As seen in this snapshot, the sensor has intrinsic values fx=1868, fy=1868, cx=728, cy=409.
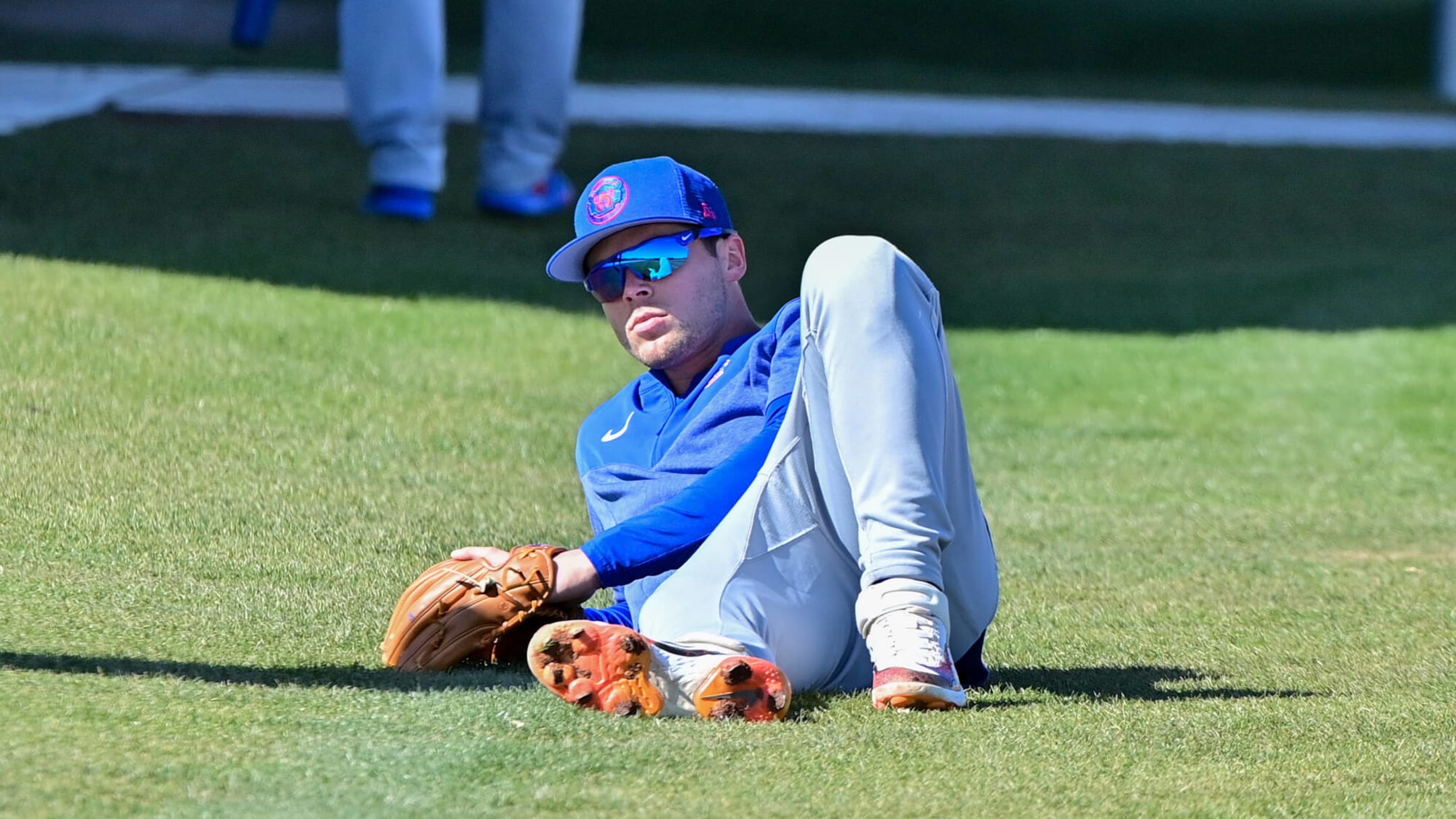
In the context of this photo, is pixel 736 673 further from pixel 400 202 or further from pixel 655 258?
pixel 400 202

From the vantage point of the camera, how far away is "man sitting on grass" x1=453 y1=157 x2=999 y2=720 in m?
2.91

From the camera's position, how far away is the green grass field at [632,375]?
2662 mm

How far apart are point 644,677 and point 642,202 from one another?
85 cm

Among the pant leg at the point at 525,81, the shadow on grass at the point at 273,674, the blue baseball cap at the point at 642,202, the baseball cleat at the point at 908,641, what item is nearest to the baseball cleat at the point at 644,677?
the baseball cleat at the point at 908,641

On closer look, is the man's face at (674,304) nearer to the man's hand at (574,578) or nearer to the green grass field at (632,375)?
the man's hand at (574,578)

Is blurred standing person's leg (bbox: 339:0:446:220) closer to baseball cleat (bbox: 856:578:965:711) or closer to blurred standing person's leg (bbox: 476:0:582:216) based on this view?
blurred standing person's leg (bbox: 476:0:582:216)

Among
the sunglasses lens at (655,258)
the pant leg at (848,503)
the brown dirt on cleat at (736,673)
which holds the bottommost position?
the brown dirt on cleat at (736,673)

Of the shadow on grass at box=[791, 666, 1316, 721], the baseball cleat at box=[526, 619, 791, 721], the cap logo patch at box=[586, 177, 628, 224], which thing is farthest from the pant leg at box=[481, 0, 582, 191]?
the baseball cleat at box=[526, 619, 791, 721]

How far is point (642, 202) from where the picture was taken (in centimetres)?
325

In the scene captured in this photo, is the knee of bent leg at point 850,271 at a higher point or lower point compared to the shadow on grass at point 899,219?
higher

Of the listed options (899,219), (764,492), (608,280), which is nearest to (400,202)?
(899,219)

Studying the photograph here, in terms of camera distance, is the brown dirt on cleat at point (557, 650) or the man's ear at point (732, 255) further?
the man's ear at point (732, 255)

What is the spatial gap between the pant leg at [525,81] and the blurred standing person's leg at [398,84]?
346mm

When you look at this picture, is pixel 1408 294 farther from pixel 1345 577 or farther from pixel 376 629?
pixel 376 629
